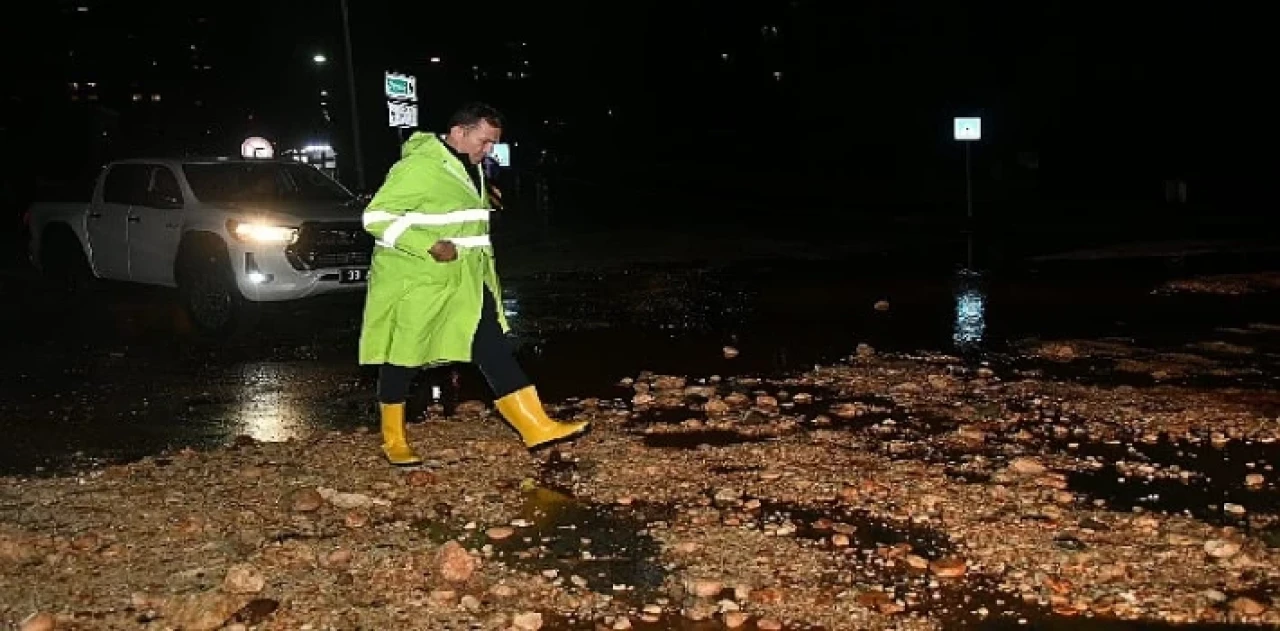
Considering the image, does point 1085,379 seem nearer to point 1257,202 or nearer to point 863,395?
point 863,395

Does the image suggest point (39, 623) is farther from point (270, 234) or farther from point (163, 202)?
point (163, 202)

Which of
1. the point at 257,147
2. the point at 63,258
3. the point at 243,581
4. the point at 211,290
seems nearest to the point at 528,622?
the point at 243,581

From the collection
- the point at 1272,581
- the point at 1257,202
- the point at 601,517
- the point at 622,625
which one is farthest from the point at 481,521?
the point at 1257,202

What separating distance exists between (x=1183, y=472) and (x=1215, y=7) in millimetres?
29925

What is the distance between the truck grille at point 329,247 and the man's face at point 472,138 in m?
4.95

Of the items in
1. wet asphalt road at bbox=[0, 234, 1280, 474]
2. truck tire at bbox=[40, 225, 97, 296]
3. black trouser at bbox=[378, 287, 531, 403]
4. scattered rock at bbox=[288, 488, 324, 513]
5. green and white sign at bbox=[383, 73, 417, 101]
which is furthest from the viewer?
green and white sign at bbox=[383, 73, 417, 101]

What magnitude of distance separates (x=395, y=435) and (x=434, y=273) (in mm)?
916

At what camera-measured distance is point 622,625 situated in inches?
176

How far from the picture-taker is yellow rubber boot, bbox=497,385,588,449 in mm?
6828

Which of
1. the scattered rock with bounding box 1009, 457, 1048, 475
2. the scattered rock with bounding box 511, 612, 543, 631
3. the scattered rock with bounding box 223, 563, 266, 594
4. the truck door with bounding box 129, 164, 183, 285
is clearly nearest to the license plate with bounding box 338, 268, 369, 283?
the truck door with bounding box 129, 164, 183, 285

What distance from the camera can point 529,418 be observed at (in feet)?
22.4

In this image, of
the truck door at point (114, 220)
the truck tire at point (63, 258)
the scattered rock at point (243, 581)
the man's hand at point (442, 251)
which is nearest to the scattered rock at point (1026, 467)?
the man's hand at point (442, 251)

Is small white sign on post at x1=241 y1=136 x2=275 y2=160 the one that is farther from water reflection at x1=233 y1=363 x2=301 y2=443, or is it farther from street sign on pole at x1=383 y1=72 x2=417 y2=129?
water reflection at x1=233 y1=363 x2=301 y2=443

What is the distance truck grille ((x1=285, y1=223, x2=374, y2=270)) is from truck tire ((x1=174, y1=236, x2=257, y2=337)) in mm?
675
